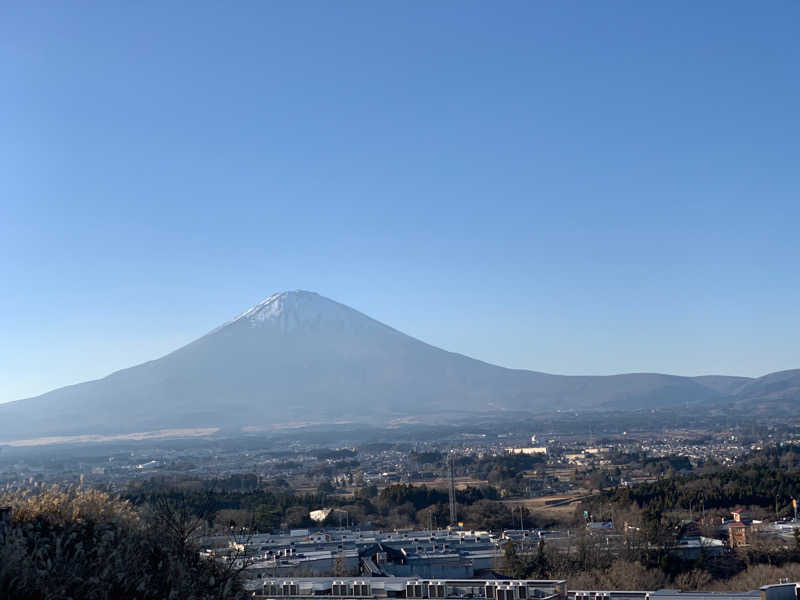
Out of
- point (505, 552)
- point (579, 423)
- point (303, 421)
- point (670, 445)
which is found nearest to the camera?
point (505, 552)

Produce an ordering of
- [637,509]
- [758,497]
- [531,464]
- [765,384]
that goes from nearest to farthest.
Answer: [637,509] → [758,497] → [531,464] → [765,384]

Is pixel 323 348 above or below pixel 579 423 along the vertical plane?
above

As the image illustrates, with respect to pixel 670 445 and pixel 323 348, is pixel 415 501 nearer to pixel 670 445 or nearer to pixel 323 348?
pixel 670 445

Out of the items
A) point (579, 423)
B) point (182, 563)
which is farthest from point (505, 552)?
point (579, 423)

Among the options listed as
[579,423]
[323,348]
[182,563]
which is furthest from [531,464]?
[323,348]

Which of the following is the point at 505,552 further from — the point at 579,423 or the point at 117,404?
the point at 117,404

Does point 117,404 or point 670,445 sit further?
point 117,404
